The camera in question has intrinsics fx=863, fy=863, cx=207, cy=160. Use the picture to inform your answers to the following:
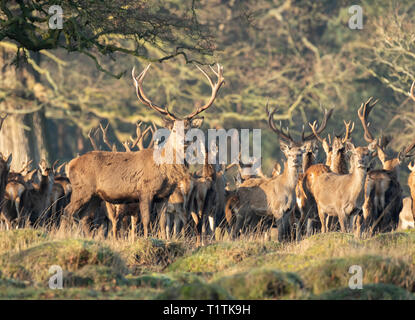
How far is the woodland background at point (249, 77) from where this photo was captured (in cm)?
2269

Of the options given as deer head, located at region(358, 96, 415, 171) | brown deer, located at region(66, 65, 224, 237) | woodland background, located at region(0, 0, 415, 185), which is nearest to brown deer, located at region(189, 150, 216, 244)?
brown deer, located at region(66, 65, 224, 237)

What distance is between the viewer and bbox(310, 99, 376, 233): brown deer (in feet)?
41.7

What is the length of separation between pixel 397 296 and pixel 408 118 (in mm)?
21146

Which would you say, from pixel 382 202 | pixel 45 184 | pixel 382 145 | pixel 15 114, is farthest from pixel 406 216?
pixel 15 114

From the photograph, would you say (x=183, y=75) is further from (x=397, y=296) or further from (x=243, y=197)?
(x=397, y=296)

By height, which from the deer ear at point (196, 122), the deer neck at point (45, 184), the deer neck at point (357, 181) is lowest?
the deer neck at point (45, 184)

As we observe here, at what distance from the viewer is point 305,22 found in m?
32.5

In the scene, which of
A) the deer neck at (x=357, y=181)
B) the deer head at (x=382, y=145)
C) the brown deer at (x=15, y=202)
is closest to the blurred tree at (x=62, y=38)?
the brown deer at (x=15, y=202)

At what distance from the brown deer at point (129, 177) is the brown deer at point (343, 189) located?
6.85ft

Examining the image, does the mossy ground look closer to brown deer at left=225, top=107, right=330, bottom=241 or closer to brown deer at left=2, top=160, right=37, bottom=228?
brown deer at left=225, top=107, right=330, bottom=241

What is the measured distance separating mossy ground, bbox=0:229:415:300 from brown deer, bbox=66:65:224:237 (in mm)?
1755

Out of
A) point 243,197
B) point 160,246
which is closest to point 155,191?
point 243,197

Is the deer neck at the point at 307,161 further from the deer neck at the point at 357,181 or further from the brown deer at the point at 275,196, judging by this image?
the deer neck at the point at 357,181

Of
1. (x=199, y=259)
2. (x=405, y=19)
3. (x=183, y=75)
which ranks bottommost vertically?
(x=199, y=259)
